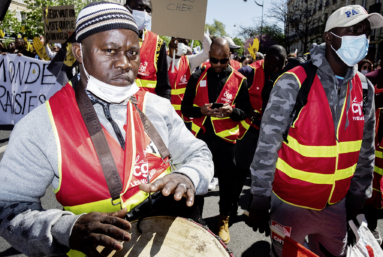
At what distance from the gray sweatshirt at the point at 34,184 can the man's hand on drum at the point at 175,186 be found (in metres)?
0.05

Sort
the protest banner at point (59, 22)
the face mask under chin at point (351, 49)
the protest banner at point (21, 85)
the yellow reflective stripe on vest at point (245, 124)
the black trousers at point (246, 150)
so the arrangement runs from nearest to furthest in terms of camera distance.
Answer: the face mask under chin at point (351, 49) < the yellow reflective stripe on vest at point (245, 124) < the black trousers at point (246, 150) < the protest banner at point (59, 22) < the protest banner at point (21, 85)

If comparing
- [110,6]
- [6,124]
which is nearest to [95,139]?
[110,6]

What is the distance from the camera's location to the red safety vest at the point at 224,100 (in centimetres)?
332

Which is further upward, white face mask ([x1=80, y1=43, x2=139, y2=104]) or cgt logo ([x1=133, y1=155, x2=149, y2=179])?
white face mask ([x1=80, y1=43, x2=139, y2=104])

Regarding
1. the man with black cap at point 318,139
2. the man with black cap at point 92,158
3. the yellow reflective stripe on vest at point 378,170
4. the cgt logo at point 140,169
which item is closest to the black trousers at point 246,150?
the yellow reflective stripe on vest at point 378,170

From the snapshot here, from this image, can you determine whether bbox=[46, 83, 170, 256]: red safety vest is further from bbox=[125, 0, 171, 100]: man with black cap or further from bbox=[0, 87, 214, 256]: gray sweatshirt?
bbox=[125, 0, 171, 100]: man with black cap

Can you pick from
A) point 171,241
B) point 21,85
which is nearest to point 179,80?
point 171,241

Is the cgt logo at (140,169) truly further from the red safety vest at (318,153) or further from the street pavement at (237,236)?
the street pavement at (237,236)

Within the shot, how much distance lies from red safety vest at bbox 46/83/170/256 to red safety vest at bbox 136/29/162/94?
2116 millimetres

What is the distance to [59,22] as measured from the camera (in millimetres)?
5508

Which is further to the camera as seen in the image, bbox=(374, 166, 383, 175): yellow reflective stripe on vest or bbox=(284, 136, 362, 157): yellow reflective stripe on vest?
bbox=(374, 166, 383, 175): yellow reflective stripe on vest

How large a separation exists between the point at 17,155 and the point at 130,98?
61cm

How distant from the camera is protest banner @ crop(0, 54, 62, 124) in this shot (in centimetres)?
699

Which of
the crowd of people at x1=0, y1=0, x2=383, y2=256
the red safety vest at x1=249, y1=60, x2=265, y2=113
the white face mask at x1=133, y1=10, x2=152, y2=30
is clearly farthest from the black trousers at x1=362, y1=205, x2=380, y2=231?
the white face mask at x1=133, y1=10, x2=152, y2=30
